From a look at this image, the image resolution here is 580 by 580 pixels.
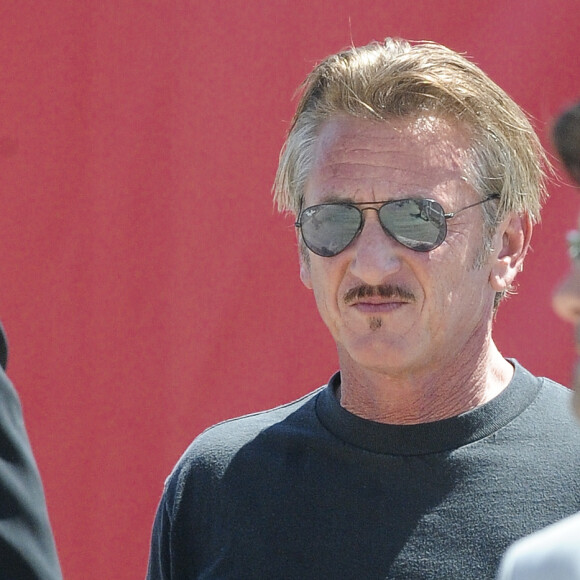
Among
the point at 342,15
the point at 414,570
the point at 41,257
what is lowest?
the point at 414,570

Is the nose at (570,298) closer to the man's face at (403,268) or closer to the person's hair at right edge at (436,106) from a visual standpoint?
the man's face at (403,268)

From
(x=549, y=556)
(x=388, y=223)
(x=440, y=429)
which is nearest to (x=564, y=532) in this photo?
(x=549, y=556)

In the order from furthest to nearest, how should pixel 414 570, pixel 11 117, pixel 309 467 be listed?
pixel 11 117, pixel 309 467, pixel 414 570

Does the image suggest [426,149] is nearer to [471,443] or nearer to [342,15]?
[471,443]

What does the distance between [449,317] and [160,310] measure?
0.93m

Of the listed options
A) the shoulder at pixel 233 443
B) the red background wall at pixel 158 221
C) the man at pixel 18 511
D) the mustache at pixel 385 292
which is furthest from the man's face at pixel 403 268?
the man at pixel 18 511

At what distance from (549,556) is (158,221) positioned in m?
1.81

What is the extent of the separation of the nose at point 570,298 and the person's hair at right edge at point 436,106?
3.65 ft

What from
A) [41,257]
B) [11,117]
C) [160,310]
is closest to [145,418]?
[160,310]

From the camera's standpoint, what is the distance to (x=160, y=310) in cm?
277

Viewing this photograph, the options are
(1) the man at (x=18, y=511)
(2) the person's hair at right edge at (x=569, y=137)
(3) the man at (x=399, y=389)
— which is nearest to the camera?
(2) the person's hair at right edge at (x=569, y=137)

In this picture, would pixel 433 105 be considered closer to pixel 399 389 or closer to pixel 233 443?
pixel 399 389

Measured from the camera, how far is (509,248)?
219cm

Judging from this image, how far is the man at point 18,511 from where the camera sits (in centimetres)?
134
